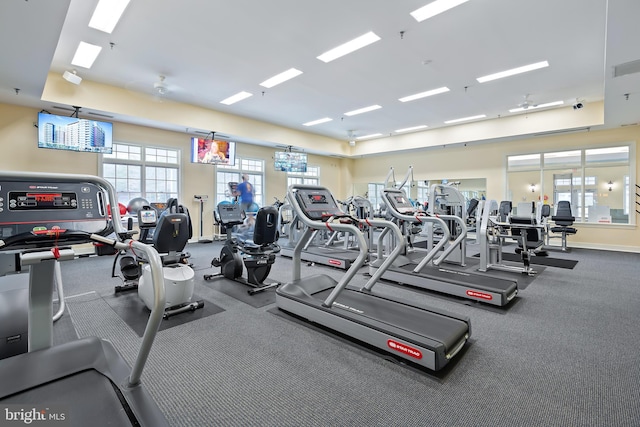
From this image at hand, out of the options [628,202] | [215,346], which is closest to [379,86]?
[215,346]

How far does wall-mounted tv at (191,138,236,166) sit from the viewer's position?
28.1 ft

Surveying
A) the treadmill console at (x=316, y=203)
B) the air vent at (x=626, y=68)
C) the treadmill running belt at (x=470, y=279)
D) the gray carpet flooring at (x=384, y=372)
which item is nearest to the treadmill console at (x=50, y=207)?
the gray carpet flooring at (x=384, y=372)

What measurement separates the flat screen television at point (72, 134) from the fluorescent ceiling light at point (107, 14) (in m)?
3.04

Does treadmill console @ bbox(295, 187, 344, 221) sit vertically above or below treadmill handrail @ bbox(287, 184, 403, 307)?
above

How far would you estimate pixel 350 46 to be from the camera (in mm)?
5070

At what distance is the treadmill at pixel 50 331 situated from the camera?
152 centimetres

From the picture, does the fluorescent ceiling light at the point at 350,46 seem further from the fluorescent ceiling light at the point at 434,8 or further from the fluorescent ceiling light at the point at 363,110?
the fluorescent ceiling light at the point at 363,110

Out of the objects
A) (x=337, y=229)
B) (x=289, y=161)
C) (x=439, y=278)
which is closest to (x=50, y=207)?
(x=337, y=229)

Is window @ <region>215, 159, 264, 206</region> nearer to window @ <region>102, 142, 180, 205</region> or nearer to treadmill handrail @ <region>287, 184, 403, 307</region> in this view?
window @ <region>102, 142, 180, 205</region>

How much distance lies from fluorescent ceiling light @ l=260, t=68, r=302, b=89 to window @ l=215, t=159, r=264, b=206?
331 centimetres

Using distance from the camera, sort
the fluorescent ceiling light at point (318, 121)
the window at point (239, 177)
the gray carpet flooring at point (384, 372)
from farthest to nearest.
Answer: the window at point (239, 177) → the fluorescent ceiling light at point (318, 121) → the gray carpet flooring at point (384, 372)

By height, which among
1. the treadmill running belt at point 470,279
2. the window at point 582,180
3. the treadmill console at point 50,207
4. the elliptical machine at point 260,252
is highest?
the window at point 582,180

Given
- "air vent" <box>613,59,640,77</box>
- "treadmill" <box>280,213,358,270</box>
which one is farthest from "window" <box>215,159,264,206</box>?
"air vent" <box>613,59,640,77</box>

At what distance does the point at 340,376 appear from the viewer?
2.28 m
